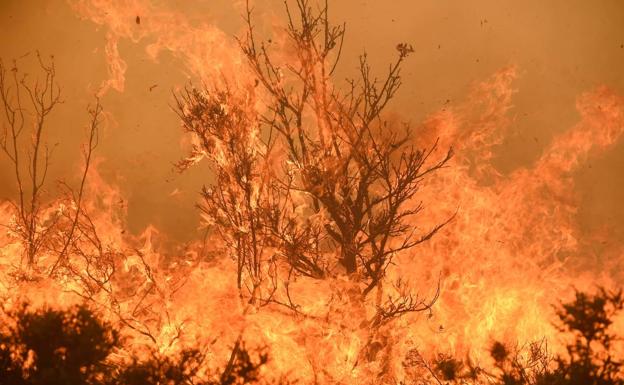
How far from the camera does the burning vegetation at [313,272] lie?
5586mm

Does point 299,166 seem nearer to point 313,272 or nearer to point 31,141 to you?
→ point 313,272

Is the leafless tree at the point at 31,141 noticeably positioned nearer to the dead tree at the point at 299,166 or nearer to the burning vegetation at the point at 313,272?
the burning vegetation at the point at 313,272

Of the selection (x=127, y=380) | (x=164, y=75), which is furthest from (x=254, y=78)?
(x=164, y=75)

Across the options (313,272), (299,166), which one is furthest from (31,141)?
(313,272)

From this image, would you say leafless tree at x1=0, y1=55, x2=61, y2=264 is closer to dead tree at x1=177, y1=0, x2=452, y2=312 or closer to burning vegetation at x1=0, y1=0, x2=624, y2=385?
burning vegetation at x1=0, y1=0, x2=624, y2=385

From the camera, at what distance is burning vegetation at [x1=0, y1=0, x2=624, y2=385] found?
559 centimetres

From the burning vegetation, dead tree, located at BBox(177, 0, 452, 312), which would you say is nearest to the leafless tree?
the burning vegetation

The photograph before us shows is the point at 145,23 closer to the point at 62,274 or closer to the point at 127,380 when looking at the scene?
the point at 62,274

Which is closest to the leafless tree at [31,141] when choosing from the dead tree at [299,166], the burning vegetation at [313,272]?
the burning vegetation at [313,272]

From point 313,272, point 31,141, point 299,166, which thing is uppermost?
point 31,141

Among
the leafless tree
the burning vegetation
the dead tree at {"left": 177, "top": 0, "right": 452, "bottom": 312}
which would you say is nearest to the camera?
the burning vegetation

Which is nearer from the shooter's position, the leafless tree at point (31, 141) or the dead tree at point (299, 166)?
the dead tree at point (299, 166)

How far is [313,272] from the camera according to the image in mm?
7934

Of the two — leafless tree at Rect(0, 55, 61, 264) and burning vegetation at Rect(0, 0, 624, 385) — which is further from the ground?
leafless tree at Rect(0, 55, 61, 264)
